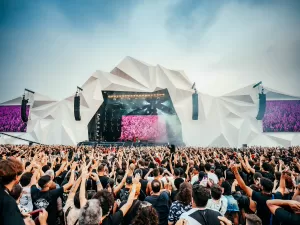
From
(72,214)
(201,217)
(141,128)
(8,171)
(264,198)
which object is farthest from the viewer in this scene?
(141,128)

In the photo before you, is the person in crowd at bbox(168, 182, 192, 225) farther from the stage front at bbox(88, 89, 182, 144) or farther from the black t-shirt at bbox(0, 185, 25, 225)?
the stage front at bbox(88, 89, 182, 144)

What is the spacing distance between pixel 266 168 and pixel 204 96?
1919cm

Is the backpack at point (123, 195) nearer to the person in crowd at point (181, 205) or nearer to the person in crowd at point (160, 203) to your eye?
the person in crowd at point (160, 203)

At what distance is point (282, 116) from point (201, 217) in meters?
26.8

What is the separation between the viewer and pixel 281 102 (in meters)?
24.5

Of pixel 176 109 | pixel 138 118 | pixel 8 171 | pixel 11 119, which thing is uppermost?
pixel 176 109

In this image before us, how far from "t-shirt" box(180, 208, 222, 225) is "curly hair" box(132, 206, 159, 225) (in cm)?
40

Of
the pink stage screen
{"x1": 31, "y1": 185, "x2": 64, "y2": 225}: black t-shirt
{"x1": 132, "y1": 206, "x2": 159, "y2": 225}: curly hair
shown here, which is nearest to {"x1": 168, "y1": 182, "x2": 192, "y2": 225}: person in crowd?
A: {"x1": 132, "y1": 206, "x2": 159, "y2": 225}: curly hair

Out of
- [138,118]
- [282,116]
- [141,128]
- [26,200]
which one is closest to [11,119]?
[138,118]

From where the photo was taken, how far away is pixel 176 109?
23031 millimetres

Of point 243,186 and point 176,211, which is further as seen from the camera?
point 243,186

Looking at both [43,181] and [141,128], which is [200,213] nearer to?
[43,181]

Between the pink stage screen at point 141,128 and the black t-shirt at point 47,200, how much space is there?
78.1ft

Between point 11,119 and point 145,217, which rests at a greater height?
point 11,119
